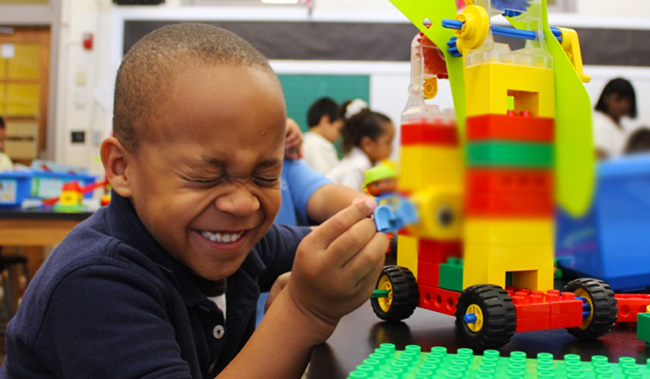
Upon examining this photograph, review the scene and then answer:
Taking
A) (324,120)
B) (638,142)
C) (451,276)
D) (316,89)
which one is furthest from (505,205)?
(316,89)

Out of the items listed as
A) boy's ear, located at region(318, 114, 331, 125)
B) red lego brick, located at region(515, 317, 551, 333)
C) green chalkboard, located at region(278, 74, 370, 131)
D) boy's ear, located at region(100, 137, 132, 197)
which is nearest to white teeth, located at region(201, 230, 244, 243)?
boy's ear, located at region(100, 137, 132, 197)

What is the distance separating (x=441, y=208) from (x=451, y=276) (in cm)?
23

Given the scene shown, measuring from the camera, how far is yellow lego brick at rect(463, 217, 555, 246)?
443 mm

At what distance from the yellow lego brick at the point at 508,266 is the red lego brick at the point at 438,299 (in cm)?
3

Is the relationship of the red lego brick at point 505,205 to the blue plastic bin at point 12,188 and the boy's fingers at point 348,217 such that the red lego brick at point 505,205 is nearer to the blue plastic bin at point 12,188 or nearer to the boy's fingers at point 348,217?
the boy's fingers at point 348,217

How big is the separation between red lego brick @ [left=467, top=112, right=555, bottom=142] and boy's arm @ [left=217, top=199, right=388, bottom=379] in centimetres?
14

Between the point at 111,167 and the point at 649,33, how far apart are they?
11.9 feet

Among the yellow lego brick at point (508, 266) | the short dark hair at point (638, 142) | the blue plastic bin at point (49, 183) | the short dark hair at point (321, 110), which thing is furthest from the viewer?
the short dark hair at point (321, 110)

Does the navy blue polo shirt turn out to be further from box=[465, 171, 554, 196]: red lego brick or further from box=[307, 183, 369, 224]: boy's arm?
box=[307, 183, 369, 224]: boy's arm

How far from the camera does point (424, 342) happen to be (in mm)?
638

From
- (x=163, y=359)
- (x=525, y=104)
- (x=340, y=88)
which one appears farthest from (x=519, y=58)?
(x=340, y=88)

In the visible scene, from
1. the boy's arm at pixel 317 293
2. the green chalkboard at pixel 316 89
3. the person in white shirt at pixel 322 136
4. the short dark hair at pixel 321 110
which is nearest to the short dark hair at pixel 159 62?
the boy's arm at pixel 317 293

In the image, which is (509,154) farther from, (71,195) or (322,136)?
(322,136)

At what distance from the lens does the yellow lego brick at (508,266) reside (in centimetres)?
54
